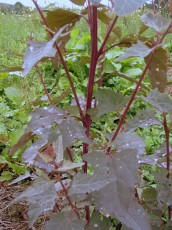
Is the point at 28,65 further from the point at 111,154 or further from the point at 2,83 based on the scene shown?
the point at 2,83

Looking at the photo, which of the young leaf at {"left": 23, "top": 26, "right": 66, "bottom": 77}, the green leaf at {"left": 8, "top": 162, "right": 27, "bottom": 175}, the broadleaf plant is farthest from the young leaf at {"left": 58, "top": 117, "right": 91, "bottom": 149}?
the green leaf at {"left": 8, "top": 162, "right": 27, "bottom": 175}

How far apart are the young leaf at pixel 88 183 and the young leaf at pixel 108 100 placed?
0.18 meters

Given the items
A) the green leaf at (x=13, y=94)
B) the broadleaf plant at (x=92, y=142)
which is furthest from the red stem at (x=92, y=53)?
the green leaf at (x=13, y=94)

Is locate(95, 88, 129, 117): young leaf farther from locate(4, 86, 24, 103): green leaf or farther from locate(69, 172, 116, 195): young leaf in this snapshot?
locate(4, 86, 24, 103): green leaf

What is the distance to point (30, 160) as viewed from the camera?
3.24ft

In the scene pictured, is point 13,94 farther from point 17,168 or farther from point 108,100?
point 108,100

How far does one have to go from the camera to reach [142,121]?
42.0 inches

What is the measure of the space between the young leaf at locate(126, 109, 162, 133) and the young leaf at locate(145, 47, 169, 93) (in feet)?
0.35

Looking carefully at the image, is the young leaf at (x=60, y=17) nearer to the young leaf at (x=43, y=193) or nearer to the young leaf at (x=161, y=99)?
the young leaf at (x=161, y=99)

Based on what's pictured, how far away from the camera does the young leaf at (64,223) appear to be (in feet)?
2.88

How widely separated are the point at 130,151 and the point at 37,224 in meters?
1.10

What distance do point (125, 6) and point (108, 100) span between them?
33 cm

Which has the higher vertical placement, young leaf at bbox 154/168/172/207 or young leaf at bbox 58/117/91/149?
young leaf at bbox 58/117/91/149

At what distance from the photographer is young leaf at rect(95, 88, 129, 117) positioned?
940mm
